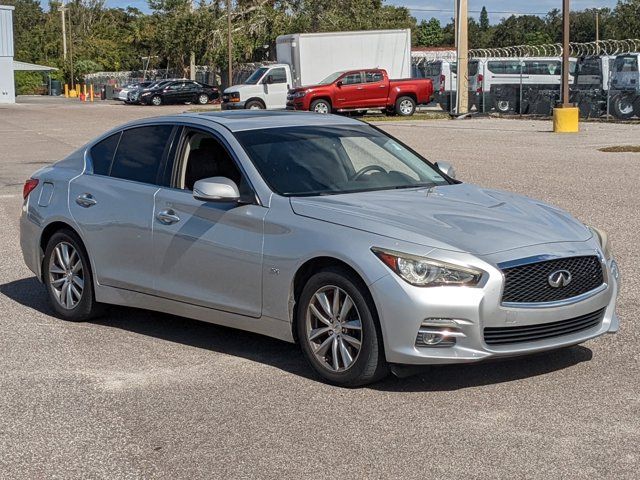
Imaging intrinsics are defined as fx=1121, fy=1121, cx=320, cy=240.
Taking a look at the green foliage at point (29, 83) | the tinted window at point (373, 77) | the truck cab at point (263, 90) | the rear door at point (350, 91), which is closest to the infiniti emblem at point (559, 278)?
the rear door at point (350, 91)

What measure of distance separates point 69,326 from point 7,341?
1.86 ft

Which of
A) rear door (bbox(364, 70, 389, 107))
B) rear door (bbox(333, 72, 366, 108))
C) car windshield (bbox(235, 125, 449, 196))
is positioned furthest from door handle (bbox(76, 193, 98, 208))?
rear door (bbox(364, 70, 389, 107))

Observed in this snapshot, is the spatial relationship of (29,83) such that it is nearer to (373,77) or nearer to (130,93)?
(130,93)

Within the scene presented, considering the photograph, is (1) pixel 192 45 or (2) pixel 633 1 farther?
(2) pixel 633 1

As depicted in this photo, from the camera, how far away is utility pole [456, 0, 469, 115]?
1604 inches

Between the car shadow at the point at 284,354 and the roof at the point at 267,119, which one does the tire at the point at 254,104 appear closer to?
the car shadow at the point at 284,354

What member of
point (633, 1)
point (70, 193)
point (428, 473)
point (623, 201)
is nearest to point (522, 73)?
point (623, 201)

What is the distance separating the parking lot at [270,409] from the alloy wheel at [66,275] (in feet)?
0.64

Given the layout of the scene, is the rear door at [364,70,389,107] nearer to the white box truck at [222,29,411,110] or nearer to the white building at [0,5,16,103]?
the white box truck at [222,29,411,110]

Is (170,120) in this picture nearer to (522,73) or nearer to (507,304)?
(507,304)

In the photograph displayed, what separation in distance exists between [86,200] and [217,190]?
64.3 inches

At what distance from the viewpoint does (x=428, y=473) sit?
15.9 ft

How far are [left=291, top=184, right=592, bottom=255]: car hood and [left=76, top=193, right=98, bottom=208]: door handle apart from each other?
6.27 feet

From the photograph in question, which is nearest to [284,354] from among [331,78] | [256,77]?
[331,78]
